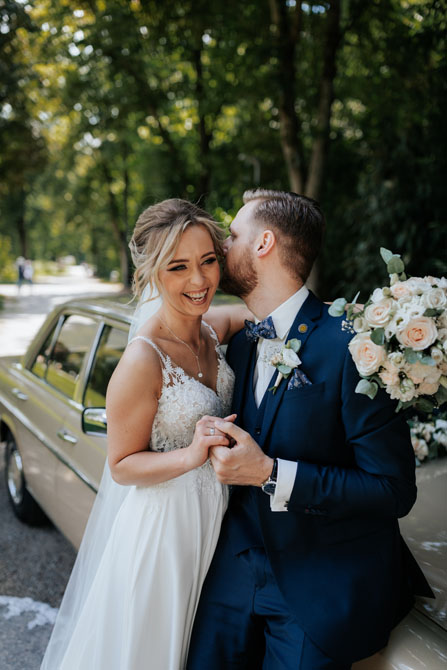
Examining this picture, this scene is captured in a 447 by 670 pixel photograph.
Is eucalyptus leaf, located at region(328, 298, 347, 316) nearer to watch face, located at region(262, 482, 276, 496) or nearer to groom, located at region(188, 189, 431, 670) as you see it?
groom, located at region(188, 189, 431, 670)

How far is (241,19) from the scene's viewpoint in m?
6.81

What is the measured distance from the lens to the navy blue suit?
1474 millimetres

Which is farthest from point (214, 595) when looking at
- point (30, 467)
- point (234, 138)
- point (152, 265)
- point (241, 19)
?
point (234, 138)

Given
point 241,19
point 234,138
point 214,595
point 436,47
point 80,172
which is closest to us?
point 214,595

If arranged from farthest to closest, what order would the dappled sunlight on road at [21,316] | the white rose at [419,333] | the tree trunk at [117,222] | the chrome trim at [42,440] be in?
the tree trunk at [117,222] < the dappled sunlight on road at [21,316] < the chrome trim at [42,440] < the white rose at [419,333]

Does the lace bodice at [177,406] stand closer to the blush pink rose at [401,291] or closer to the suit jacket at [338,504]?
the suit jacket at [338,504]

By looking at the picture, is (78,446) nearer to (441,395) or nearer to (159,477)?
(159,477)

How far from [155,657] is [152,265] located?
134 centimetres

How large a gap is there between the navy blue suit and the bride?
0.28 meters

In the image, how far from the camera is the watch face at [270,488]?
1504 mm

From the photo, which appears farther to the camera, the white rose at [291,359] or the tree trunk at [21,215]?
the tree trunk at [21,215]

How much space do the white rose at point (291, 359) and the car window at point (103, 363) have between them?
1.58 metres

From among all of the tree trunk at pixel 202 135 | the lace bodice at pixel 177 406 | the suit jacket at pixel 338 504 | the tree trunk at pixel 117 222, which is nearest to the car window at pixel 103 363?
the lace bodice at pixel 177 406

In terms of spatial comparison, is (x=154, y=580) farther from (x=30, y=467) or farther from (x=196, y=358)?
(x=30, y=467)
